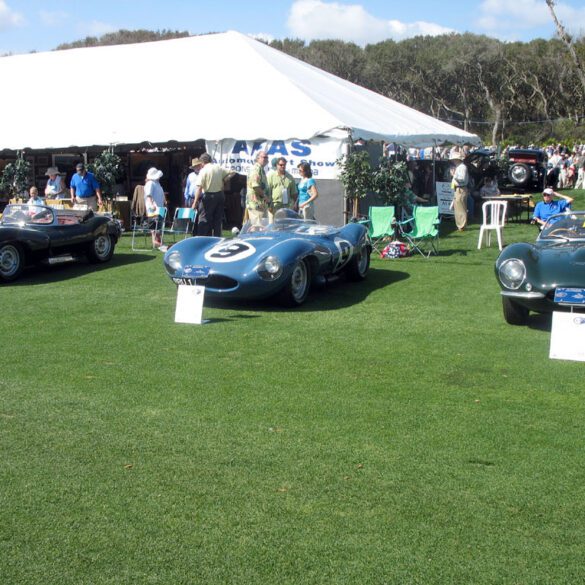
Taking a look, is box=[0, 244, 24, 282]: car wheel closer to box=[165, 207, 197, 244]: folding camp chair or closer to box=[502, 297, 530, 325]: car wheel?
box=[165, 207, 197, 244]: folding camp chair

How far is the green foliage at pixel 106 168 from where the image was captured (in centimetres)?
1980

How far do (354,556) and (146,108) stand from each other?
18042mm

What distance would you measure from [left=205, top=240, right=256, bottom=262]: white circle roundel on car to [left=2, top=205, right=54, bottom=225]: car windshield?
4203mm

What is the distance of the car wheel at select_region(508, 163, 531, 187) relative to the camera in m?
29.0

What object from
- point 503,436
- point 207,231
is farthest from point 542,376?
point 207,231

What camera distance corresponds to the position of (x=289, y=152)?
1806 cm

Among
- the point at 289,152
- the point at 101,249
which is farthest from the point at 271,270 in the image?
the point at 289,152

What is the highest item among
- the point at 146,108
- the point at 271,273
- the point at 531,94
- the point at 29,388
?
the point at 531,94

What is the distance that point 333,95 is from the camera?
20.5 meters

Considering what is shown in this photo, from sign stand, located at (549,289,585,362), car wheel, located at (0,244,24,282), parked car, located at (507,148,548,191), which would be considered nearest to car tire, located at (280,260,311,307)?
sign stand, located at (549,289,585,362)

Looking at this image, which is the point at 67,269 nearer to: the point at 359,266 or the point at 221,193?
the point at 221,193

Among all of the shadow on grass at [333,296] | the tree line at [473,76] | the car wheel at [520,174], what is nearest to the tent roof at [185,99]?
the car wheel at [520,174]

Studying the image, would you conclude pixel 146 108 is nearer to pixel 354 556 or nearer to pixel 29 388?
pixel 29 388

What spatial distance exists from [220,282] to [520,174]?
71.2 ft
